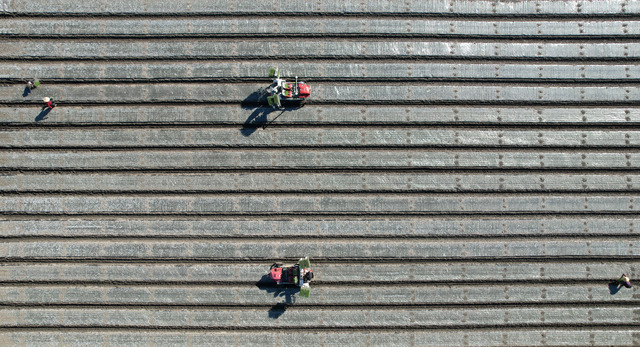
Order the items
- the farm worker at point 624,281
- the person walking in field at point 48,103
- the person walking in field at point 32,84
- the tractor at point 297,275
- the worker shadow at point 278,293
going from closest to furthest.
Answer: the tractor at point 297,275, the farm worker at point 624,281, the worker shadow at point 278,293, the person walking in field at point 48,103, the person walking in field at point 32,84

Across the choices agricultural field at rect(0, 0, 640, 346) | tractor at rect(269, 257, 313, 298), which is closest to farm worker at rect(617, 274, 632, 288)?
agricultural field at rect(0, 0, 640, 346)

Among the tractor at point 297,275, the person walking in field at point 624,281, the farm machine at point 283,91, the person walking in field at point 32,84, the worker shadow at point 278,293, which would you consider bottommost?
the worker shadow at point 278,293

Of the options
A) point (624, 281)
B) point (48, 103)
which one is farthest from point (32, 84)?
point (624, 281)

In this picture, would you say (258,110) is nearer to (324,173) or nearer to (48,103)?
(324,173)

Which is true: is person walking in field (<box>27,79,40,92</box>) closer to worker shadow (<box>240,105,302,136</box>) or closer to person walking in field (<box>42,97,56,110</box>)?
person walking in field (<box>42,97,56,110</box>)

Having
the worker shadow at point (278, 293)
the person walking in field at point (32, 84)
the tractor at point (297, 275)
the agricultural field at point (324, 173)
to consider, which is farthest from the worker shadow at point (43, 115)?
the tractor at point (297, 275)

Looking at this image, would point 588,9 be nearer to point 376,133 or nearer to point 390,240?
point 376,133

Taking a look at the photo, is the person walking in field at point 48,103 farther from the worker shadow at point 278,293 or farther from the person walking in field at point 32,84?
the worker shadow at point 278,293
